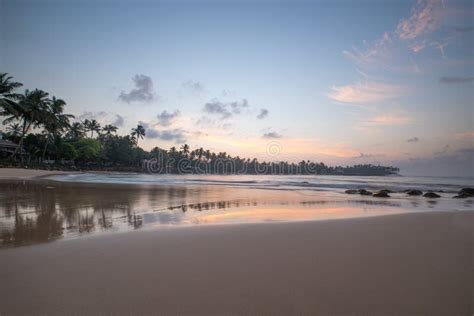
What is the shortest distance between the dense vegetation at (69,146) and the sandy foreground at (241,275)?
30.1 meters

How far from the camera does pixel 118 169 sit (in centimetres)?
7831

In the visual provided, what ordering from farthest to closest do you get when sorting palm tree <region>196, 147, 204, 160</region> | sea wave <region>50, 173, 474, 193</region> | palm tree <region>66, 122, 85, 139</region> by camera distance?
1. palm tree <region>196, 147, 204, 160</region>
2. palm tree <region>66, 122, 85, 139</region>
3. sea wave <region>50, 173, 474, 193</region>

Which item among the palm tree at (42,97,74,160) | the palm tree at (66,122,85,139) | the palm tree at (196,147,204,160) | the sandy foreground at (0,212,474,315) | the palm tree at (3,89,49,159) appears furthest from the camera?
the palm tree at (196,147,204,160)

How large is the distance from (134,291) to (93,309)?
0.44 m

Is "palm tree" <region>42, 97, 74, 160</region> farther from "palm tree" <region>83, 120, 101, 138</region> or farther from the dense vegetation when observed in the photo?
"palm tree" <region>83, 120, 101, 138</region>

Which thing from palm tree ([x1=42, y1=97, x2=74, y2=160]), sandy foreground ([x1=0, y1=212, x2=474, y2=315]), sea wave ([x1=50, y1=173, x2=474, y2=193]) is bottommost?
sea wave ([x1=50, y1=173, x2=474, y2=193])

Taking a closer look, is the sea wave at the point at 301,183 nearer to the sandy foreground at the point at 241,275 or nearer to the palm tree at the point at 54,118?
the palm tree at the point at 54,118

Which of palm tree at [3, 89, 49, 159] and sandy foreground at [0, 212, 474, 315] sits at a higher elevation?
palm tree at [3, 89, 49, 159]

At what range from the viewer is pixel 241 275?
343 cm

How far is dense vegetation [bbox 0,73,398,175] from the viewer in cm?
4242

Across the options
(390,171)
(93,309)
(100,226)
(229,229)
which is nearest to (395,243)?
(229,229)

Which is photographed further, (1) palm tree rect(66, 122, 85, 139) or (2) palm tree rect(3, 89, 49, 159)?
(1) palm tree rect(66, 122, 85, 139)

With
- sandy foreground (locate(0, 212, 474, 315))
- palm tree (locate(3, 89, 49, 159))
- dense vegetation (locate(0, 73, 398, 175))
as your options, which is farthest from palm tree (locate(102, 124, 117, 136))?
sandy foreground (locate(0, 212, 474, 315))

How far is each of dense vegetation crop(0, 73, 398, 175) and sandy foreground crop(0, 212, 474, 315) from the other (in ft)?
98.6
